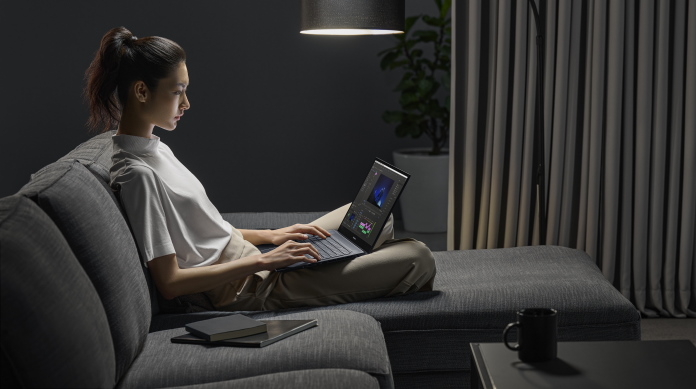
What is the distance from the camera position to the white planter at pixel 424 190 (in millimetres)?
5027

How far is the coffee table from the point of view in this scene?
1676mm

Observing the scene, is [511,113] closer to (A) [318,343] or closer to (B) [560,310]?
(B) [560,310]

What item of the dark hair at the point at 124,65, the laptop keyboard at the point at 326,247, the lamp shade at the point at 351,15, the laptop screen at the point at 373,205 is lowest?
the laptop keyboard at the point at 326,247

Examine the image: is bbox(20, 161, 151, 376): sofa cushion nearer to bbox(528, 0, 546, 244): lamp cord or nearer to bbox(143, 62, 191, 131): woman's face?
bbox(143, 62, 191, 131): woman's face

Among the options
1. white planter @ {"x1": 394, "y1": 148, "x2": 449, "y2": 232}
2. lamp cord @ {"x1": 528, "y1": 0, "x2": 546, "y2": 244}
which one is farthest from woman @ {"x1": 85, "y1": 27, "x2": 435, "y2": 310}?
white planter @ {"x1": 394, "y1": 148, "x2": 449, "y2": 232}

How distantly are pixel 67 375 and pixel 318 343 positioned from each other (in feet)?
2.13

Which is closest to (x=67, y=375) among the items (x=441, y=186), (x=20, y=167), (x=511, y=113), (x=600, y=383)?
(x=600, y=383)

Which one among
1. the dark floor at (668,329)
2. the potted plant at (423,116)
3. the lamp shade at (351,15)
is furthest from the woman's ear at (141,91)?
the potted plant at (423,116)

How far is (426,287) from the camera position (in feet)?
8.08

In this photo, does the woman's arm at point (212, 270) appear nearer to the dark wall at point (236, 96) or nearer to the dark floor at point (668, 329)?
the dark floor at point (668, 329)

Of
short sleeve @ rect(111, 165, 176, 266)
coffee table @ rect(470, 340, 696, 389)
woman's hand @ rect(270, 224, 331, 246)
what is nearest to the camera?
coffee table @ rect(470, 340, 696, 389)

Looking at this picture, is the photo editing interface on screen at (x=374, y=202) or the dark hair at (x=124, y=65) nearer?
the dark hair at (x=124, y=65)

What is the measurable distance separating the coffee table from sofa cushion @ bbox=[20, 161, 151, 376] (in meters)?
0.74

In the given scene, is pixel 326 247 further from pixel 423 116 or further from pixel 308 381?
pixel 423 116
